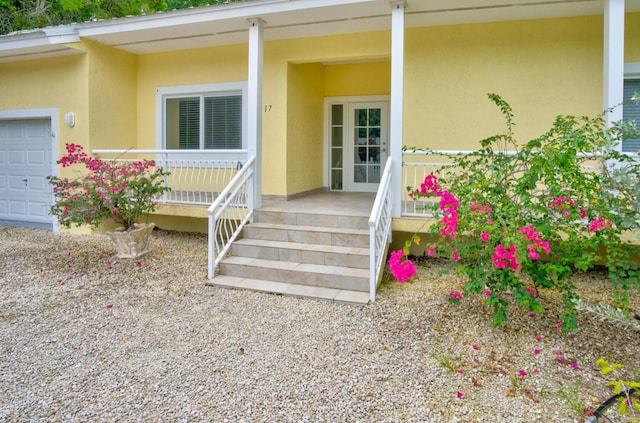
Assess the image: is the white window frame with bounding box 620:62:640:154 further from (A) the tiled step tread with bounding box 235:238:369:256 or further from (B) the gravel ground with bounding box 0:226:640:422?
(A) the tiled step tread with bounding box 235:238:369:256

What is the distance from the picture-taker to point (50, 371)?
3197 millimetres

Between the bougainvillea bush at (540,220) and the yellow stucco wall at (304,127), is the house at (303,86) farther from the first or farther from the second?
the bougainvillea bush at (540,220)

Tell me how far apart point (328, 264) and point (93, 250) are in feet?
13.0

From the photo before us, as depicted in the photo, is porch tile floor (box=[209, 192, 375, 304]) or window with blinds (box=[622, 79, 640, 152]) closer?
porch tile floor (box=[209, 192, 375, 304])

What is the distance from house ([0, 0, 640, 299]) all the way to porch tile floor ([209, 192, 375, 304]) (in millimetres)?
157

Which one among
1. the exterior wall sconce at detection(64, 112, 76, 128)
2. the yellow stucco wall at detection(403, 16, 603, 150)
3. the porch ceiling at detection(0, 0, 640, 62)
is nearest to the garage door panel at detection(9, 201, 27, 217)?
the exterior wall sconce at detection(64, 112, 76, 128)

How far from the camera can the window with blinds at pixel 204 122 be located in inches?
319

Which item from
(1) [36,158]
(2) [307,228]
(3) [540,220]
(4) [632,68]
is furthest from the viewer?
(1) [36,158]

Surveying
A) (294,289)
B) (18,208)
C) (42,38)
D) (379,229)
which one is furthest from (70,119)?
(379,229)


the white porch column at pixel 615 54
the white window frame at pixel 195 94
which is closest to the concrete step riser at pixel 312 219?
the white window frame at pixel 195 94

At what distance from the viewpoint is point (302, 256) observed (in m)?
5.33

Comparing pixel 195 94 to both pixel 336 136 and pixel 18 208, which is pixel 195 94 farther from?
pixel 18 208

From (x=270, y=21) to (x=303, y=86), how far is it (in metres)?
1.85

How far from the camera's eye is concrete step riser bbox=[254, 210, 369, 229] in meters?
5.71
